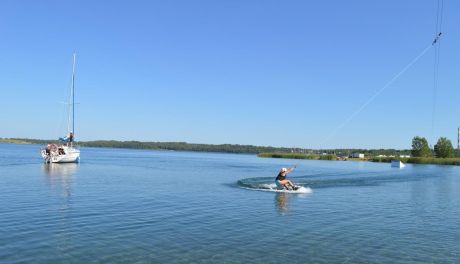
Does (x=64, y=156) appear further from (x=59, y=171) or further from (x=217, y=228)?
(x=217, y=228)

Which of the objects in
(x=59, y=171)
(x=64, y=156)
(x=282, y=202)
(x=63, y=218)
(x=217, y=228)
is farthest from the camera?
(x=64, y=156)

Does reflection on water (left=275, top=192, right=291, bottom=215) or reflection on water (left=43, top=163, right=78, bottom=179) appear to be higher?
reflection on water (left=43, top=163, right=78, bottom=179)

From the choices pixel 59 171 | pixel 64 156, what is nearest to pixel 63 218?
pixel 59 171

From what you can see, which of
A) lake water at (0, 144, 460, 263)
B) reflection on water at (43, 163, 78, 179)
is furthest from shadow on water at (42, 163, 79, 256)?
reflection on water at (43, 163, 78, 179)

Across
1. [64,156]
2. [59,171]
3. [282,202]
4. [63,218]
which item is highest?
[64,156]

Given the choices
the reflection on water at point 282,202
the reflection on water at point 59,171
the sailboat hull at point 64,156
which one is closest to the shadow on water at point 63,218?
the reflection on water at point 282,202

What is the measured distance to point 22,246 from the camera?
18.1 m

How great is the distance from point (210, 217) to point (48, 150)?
63.7 m

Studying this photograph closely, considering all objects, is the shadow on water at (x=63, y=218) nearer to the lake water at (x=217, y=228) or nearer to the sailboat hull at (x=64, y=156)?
the lake water at (x=217, y=228)

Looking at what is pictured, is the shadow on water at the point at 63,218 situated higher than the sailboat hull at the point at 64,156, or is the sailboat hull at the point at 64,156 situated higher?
the sailboat hull at the point at 64,156

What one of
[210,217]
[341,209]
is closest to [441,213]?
[341,209]

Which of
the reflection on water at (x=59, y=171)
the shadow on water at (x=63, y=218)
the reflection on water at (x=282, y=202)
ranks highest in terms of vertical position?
the reflection on water at (x=59, y=171)

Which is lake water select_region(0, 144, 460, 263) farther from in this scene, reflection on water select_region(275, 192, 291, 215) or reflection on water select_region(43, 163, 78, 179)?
reflection on water select_region(43, 163, 78, 179)

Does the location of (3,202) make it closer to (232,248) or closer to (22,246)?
(22,246)
